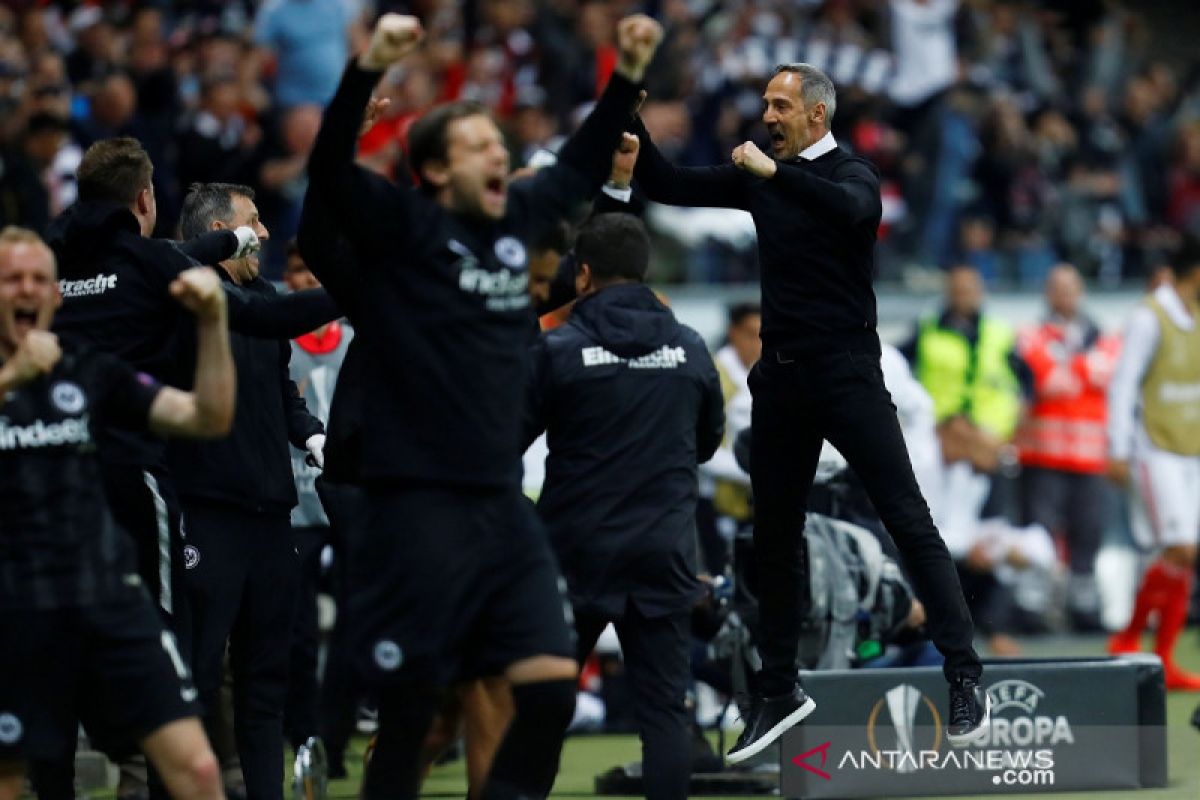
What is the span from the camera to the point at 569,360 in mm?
7980

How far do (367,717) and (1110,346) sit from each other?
7.52 meters

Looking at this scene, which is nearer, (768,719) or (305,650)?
(768,719)

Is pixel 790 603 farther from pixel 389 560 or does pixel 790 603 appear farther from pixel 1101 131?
pixel 1101 131

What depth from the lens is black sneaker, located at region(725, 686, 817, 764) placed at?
8367mm

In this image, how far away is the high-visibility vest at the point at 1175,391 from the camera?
13656 millimetres

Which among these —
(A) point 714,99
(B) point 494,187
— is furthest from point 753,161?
(A) point 714,99

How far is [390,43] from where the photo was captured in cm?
622

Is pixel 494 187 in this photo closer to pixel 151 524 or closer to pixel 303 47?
pixel 151 524

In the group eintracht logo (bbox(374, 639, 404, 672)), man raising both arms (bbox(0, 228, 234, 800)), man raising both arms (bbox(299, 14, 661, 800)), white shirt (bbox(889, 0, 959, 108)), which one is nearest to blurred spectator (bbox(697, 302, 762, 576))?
man raising both arms (bbox(299, 14, 661, 800))

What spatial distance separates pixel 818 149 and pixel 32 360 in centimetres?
315

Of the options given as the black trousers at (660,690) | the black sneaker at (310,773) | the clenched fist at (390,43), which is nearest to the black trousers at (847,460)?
the black trousers at (660,690)

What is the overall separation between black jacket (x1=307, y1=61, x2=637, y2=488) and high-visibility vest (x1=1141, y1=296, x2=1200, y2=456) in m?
8.10

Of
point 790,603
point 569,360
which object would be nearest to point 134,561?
point 569,360

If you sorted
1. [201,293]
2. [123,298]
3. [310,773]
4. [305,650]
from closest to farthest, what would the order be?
1. [201,293]
2. [123,298]
3. [310,773]
4. [305,650]
